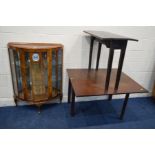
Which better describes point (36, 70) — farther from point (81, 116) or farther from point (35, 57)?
point (81, 116)

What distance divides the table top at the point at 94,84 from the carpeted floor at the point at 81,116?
0.65m

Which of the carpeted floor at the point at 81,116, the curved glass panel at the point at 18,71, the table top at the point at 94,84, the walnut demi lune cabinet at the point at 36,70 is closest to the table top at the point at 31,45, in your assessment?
the walnut demi lune cabinet at the point at 36,70

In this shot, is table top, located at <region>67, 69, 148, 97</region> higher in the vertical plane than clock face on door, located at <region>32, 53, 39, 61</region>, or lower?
lower

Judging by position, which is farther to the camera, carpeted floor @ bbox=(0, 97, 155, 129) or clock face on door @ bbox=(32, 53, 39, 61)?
carpeted floor @ bbox=(0, 97, 155, 129)

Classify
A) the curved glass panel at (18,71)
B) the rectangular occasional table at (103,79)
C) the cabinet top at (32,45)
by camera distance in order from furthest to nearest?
the curved glass panel at (18,71) → the cabinet top at (32,45) → the rectangular occasional table at (103,79)

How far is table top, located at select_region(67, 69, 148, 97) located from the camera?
1.88 meters

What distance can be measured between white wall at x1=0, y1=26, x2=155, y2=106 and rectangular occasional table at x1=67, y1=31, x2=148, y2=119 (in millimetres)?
181

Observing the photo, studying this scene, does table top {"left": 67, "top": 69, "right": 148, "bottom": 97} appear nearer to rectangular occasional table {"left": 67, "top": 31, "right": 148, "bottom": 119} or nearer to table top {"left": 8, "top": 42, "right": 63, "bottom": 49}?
rectangular occasional table {"left": 67, "top": 31, "right": 148, "bottom": 119}

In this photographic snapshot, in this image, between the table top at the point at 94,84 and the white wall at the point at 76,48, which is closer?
the table top at the point at 94,84

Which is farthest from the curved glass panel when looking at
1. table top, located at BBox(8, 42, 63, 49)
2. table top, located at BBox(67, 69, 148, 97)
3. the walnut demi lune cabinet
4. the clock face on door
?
table top, located at BBox(67, 69, 148, 97)

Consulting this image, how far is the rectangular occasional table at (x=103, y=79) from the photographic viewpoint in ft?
5.77

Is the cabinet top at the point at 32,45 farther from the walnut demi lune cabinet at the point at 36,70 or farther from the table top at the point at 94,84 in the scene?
the table top at the point at 94,84

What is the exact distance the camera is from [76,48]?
2.44m
